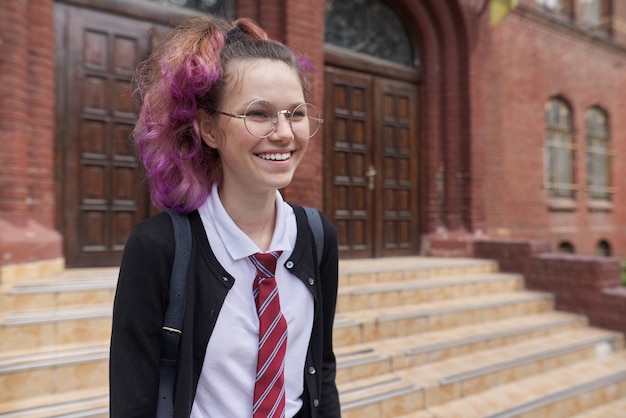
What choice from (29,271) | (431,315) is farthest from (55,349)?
(431,315)

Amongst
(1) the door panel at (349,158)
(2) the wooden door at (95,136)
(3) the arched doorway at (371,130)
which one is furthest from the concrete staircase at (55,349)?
(3) the arched doorway at (371,130)

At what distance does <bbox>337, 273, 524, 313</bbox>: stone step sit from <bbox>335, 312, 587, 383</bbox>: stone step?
1.55 feet

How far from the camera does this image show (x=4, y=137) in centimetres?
428

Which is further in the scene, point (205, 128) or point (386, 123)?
point (386, 123)

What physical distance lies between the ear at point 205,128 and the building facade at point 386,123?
1.76 metres

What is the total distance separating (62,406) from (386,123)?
19.4ft

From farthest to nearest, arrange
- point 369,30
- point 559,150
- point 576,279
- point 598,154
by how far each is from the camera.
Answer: point 598,154 < point 559,150 < point 369,30 < point 576,279

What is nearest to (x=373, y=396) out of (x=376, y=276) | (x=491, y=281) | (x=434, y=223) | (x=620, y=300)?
(x=376, y=276)

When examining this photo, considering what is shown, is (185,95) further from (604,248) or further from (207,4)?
(604,248)

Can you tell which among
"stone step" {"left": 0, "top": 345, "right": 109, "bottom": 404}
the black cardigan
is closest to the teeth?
the black cardigan

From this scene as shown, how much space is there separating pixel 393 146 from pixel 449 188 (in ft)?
3.86

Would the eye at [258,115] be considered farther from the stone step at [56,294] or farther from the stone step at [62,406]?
the stone step at [56,294]

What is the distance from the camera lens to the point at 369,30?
7.34m

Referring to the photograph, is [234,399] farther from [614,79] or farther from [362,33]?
[614,79]
